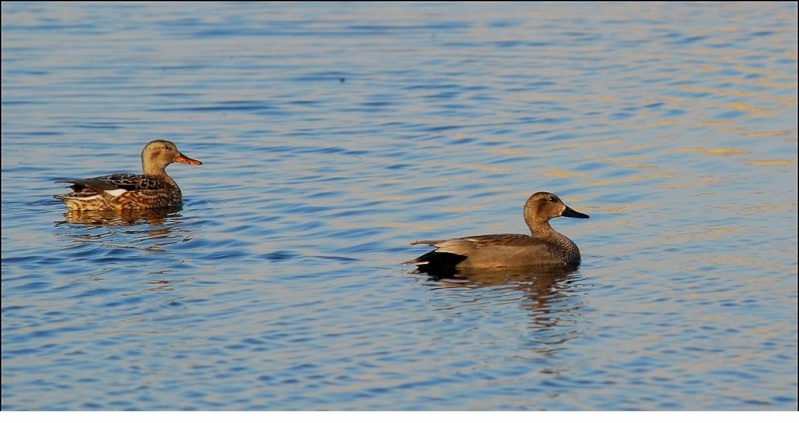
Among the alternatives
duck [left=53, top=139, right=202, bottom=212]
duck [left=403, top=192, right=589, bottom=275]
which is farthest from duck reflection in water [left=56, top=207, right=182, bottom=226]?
duck [left=403, top=192, right=589, bottom=275]

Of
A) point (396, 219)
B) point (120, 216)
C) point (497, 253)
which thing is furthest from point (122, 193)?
point (497, 253)

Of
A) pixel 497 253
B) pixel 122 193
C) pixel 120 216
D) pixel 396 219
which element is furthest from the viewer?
pixel 122 193

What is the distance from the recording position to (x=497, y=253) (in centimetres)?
1216

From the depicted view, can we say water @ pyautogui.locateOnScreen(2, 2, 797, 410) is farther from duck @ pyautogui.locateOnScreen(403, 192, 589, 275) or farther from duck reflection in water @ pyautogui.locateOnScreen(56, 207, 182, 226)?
duck @ pyautogui.locateOnScreen(403, 192, 589, 275)

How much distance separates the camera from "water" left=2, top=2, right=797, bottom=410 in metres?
9.20

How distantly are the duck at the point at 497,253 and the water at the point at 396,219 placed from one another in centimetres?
25

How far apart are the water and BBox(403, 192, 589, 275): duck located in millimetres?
248

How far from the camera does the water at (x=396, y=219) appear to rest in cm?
920

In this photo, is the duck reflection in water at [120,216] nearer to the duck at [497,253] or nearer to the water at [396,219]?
the water at [396,219]

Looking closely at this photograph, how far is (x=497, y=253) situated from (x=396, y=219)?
7.47 feet

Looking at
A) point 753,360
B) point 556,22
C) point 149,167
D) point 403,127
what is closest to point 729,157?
point 403,127

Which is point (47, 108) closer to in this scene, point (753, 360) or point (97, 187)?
point (97, 187)

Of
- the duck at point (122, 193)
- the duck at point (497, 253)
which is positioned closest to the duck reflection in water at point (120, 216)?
the duck at point (122, 193)

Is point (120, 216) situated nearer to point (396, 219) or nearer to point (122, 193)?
point (122, 193)
